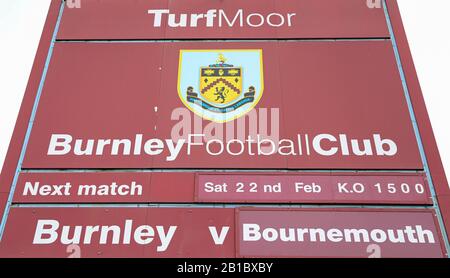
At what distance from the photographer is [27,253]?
499 centimetres

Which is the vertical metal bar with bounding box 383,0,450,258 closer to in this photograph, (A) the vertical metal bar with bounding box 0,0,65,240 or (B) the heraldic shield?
(B) the heraldic shield

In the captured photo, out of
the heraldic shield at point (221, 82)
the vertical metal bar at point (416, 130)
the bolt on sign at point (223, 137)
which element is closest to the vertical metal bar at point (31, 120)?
the bolt on sign at point (223, 137)

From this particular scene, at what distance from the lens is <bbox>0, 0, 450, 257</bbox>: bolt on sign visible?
16.8 feet

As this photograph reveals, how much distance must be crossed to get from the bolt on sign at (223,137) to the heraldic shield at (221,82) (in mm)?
17

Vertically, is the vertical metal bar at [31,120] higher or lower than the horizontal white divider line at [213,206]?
higher

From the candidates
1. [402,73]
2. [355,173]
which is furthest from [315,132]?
[402,73]

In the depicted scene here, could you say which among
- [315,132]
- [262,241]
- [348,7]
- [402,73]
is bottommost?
[262,241]

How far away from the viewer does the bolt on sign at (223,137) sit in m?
5.11

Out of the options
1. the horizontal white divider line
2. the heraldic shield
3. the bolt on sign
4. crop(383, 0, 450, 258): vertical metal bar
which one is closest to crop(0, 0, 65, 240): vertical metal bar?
the bolt on sign

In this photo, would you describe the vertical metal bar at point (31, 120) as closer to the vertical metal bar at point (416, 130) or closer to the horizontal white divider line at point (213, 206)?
the horizontal white divider line at point (213, 206)

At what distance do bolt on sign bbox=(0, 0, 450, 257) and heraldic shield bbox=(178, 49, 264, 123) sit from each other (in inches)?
0.7
